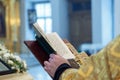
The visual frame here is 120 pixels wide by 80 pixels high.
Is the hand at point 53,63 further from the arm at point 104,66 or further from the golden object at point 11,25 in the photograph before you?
the golden object at point 11,25

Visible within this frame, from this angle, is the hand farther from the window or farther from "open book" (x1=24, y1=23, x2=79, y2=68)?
the window

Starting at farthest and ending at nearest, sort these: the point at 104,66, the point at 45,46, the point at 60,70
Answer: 1. the point at 45,46
2. the point at 60,70
3. the point at 104,66

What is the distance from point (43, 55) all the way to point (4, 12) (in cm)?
1347

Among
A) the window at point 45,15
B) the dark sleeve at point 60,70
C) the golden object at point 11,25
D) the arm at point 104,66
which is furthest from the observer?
the window at point 45,15

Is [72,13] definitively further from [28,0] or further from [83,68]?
[83,68]

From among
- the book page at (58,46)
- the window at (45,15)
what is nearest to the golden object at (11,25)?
the window at (45,15)

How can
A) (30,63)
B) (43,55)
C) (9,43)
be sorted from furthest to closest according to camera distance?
1. (9,43)
2. (30,63)
3. (43,55)

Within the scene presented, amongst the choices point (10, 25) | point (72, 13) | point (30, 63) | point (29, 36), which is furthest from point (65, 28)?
point (30, 63)

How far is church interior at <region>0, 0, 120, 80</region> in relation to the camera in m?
13.7

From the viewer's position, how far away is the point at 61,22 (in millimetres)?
15594

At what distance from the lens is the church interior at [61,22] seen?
1375 centimetres

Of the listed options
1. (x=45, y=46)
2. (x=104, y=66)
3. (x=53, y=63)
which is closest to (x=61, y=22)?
(x=45, y=46)

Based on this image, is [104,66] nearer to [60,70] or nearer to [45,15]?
[60,70]

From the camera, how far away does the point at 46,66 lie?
134 cm
